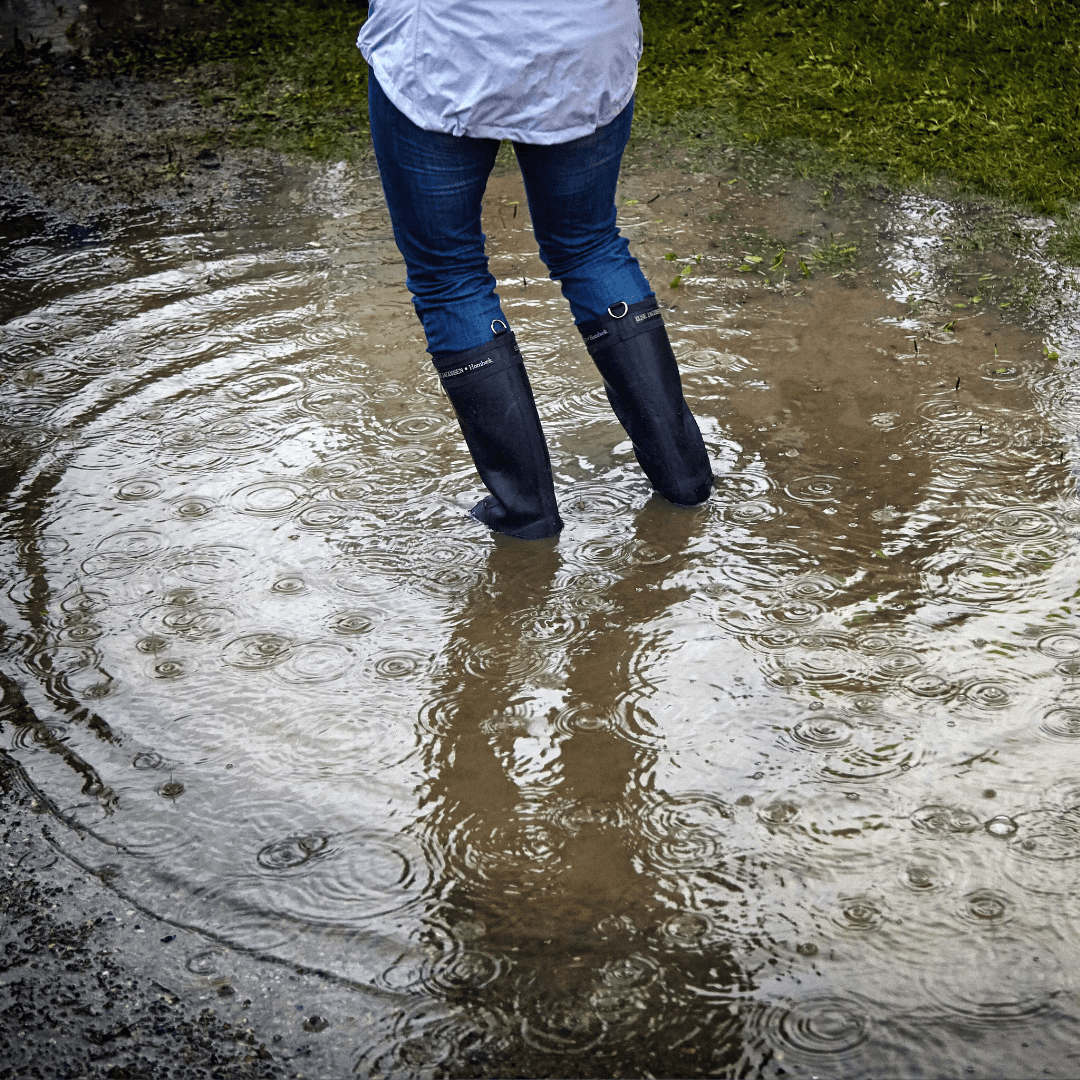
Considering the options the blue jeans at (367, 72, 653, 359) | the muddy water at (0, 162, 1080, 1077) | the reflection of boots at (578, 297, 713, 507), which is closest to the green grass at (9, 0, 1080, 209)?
the muddy water at (0, 162, 1080, 1077)

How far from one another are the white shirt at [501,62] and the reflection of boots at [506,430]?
0.50 metres

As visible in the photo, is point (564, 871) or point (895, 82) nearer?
point (564, 871)

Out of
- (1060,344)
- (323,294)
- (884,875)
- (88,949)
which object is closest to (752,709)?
(884,875)

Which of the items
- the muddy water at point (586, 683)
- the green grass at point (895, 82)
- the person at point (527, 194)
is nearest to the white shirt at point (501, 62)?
the person at point (527, 194)

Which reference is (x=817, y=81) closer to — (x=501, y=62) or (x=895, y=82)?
(x=895, y=82)

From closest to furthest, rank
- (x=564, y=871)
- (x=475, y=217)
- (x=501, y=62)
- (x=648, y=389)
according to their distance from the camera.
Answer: (x=564, y=871) → (x=501, y=62) → (x=475, y=217) → (x=648, y=389)

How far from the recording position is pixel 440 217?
250cm

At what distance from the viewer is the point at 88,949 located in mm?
1891

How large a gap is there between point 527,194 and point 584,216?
140 mm

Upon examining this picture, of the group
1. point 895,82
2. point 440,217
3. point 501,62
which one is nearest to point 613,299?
point 440,217

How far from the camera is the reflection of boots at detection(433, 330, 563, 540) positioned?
262 centimetres

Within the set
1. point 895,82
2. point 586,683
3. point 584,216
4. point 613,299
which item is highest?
point 584,216

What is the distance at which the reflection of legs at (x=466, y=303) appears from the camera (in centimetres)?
244

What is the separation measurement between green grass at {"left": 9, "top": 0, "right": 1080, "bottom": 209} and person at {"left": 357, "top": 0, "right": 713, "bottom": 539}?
2.25 metres
